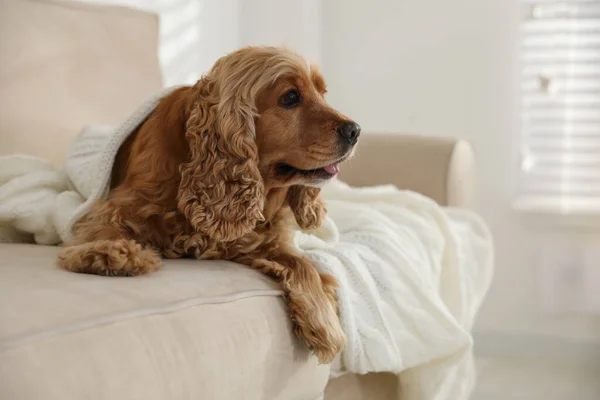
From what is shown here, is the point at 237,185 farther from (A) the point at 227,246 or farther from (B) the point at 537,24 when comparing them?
(B) the point at 537,24

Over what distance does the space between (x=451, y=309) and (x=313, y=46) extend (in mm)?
1731

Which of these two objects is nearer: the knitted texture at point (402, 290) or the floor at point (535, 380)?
the knitted texture at point (402, 290)

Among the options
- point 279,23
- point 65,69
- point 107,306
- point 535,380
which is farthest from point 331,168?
point 279,23

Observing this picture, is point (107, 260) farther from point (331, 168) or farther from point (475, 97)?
point (475, 97)

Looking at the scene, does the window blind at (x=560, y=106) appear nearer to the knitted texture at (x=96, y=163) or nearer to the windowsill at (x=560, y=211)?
the windowsill at (x=560, y=211)

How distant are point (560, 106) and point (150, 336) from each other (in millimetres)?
2385

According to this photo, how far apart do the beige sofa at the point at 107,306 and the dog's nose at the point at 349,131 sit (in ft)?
0.87

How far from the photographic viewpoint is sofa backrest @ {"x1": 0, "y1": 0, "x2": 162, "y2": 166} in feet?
6.04

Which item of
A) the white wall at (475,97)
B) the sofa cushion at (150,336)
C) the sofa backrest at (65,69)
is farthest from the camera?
the white wall at (475,97)

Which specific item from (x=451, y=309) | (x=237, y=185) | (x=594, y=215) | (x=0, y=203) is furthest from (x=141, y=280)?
(x=594, y=215)

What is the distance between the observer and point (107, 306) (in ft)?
3.20

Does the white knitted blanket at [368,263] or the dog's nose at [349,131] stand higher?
the dog's nose at [349,131]

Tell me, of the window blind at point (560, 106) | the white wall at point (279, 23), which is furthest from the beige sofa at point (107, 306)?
the window blind at point (560, 106)

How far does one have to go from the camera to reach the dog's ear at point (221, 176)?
1.31 m
